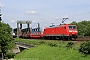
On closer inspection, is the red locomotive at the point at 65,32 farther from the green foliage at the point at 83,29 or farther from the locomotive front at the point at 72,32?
the green foliage at the point at 83,29

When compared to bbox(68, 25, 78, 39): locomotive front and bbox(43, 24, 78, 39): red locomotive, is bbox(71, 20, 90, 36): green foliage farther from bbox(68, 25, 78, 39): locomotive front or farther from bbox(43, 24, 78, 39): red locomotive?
bbox(68, 25, 78, 39): locomotive front

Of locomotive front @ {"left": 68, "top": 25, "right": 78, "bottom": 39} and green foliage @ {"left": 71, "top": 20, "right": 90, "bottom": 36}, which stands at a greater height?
green foliage @ {"left": 71, "top": 20, "right": 90, "bottom": 36}

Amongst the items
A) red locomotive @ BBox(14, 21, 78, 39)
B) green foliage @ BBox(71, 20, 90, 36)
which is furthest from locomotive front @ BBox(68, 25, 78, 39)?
green foliage @ BBox(71, 20, 90, 36)

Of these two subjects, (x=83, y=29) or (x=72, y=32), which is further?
(x=83, y=29)

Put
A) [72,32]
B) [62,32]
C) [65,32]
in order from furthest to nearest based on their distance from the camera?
[62,32] < [65,32] < [72,32]

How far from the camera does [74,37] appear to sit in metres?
41.8

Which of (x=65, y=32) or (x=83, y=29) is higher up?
(x=83, y=29)

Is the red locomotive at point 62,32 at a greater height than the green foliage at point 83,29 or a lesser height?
lesser

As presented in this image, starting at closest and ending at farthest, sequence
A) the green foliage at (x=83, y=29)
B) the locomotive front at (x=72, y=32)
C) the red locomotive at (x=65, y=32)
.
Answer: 1. the locomotive front at (x=72, y=32)
2. the red locomotive at (x=65, y=32)
3. the green foliage at (x=83, y=29)

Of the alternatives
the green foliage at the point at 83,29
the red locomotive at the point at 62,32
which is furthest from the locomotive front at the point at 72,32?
the green foliage at the point at 83,29

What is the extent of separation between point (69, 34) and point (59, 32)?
3842 mm

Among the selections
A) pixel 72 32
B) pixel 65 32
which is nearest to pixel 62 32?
pixel 65 32

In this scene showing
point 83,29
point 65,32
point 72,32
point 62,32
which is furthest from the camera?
point 83,29

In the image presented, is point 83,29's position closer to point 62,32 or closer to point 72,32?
point 62,32
